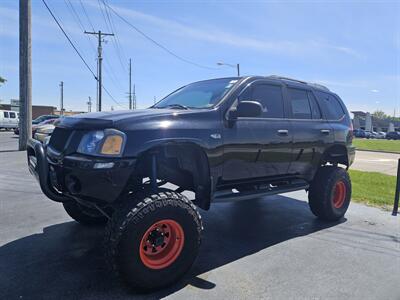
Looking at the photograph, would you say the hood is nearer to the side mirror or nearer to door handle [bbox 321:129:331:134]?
the side mirror

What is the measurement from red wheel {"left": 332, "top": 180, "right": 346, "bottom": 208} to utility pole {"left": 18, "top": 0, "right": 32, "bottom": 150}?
42.9 feet

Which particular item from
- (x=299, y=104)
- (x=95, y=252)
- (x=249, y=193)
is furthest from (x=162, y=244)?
(x=299, y=104)

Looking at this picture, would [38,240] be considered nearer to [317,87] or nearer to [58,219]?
[58,219]

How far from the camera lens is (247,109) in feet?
13.0

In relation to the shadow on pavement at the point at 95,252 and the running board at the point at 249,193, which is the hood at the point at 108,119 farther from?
the shadow on pavement at the point at 95,252

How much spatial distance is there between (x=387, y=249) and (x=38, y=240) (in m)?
4.36

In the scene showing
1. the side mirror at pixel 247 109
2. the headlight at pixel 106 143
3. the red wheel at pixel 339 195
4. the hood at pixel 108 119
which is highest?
the side mirror at pixel 247 109

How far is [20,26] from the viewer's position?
14.9 meters

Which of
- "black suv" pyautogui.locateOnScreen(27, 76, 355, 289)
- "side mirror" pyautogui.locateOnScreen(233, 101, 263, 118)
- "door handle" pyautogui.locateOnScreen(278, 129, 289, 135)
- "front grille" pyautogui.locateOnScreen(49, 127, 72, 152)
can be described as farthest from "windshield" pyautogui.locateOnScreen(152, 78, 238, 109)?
"front grille" pyautogui.locateOnScreen(49, 127, 72, 152)

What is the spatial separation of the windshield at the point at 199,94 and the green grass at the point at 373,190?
4.31 metres

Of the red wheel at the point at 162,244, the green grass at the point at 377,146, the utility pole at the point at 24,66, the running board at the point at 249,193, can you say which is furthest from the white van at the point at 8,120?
the red wheel at the point at 162,244

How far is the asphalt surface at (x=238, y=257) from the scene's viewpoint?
322 cm

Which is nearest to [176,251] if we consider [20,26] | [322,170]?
[322,170]

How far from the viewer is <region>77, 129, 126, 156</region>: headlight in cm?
317
